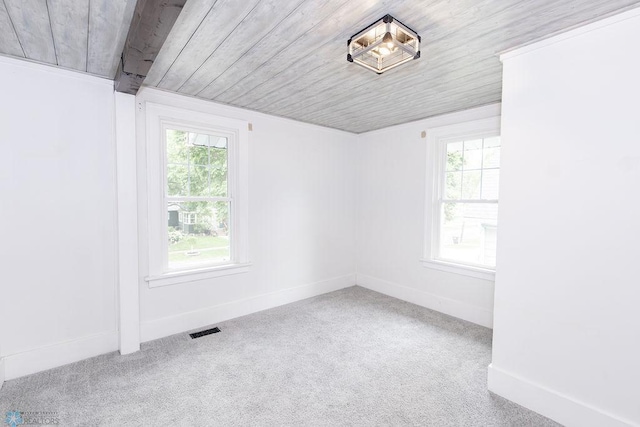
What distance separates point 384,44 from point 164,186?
2.43 m

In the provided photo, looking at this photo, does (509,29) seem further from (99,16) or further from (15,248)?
(15,248)

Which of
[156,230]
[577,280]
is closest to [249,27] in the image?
[156,230]

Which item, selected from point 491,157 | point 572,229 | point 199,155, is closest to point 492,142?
point 491,157

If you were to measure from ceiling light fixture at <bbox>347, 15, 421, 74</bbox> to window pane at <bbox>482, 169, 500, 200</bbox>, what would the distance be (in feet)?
6.61

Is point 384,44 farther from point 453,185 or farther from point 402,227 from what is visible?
point 402,227

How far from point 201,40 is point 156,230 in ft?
6.05

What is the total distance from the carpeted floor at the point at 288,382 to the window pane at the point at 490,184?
4.85 ft

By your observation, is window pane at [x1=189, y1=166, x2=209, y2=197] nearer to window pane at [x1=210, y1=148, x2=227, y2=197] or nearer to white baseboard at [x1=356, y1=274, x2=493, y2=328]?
window pane at [x1=210, y1=148, x2=227, y2=197]

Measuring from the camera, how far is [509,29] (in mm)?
1780

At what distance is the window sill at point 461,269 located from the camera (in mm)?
3210

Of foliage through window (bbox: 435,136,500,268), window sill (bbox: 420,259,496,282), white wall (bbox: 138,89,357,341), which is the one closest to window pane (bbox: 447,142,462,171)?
foliage through window (bbox: 435,136,500,268)

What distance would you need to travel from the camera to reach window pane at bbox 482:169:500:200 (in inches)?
128

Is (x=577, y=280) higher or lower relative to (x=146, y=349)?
higher

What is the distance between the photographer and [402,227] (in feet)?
13.4
